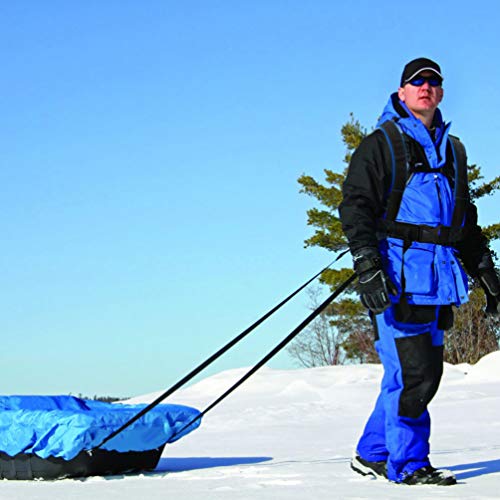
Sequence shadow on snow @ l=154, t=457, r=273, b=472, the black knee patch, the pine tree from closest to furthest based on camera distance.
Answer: the black knee patch < shadow on snow @ l=154, t=457, r=273, b=472 < the pine tree

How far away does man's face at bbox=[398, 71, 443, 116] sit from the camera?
451 cm

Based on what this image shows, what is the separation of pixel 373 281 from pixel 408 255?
26cm

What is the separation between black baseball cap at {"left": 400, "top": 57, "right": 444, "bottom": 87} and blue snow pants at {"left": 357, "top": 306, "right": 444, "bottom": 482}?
4.03 ft

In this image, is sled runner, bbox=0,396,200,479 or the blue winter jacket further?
sled runner, bbox=0,396,200,479

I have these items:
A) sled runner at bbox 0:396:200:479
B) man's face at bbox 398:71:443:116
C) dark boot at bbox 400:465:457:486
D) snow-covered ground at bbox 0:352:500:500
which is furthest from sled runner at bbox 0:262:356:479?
dark boot at bbox 400:465:457:486

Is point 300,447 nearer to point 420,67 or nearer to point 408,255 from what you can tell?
point 408,255

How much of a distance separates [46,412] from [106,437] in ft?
1.29

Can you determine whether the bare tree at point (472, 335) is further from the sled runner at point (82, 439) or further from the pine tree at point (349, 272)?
the sled runner at point (82, 439)

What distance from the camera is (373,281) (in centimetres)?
410

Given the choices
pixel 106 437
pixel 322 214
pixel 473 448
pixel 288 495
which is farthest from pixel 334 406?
pixel 322 214

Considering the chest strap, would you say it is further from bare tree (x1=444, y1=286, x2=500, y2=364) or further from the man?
bare tree (x1=444, y1=286, x2=500, y2=364)

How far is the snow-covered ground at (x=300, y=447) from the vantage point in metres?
4.13

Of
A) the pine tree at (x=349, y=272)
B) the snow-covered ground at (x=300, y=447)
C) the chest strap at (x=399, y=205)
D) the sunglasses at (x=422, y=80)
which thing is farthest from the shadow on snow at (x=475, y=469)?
the pine tree at (x=349, y=272)

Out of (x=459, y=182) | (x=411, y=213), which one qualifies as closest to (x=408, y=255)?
(x=411, y=213)
